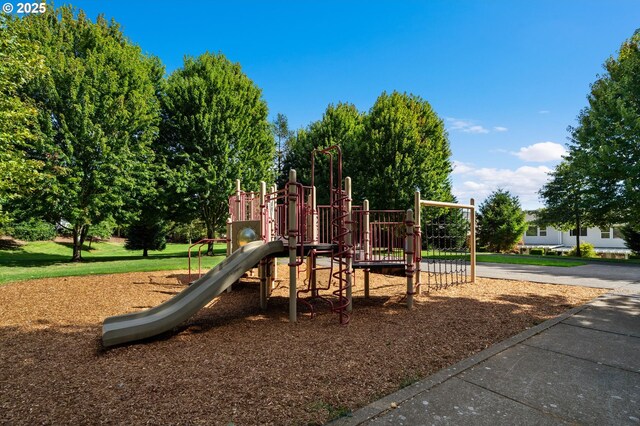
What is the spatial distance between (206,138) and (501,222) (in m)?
24.8

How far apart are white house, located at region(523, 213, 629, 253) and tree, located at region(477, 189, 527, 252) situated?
8462mm

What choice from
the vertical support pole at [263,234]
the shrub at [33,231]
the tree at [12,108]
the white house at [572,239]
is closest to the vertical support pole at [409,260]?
the vertical support pole at [263,234]

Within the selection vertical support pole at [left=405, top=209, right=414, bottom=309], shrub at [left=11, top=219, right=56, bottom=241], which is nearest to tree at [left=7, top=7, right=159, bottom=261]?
vertical support pole at [left=405, top=209, right=414, bottom=309]

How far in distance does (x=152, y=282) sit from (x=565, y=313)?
11.1m

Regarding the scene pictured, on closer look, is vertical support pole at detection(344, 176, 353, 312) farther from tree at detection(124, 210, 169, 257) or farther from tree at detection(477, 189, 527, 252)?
tree at detection(477, 189, 527, 252)

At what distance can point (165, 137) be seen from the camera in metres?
22.0

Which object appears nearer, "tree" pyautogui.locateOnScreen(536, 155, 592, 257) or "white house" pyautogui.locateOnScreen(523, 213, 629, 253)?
"tree" pyautogui.locateOnScreen(536, 155, 592, 257)

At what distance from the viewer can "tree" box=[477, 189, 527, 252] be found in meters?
28.0

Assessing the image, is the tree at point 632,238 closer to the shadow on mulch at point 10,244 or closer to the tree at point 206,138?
the tree at point 206,138

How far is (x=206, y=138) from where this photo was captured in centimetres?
2123

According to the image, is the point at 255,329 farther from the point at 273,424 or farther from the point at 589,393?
the point at 589,393

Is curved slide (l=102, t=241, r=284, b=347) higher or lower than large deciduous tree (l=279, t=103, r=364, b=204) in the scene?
lower

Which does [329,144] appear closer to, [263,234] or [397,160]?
[397,160]

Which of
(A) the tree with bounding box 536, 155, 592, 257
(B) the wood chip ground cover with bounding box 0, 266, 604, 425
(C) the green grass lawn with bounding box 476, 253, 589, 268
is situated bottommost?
(C) the green grass lawn with bounding box 476, 253, 589, 268
